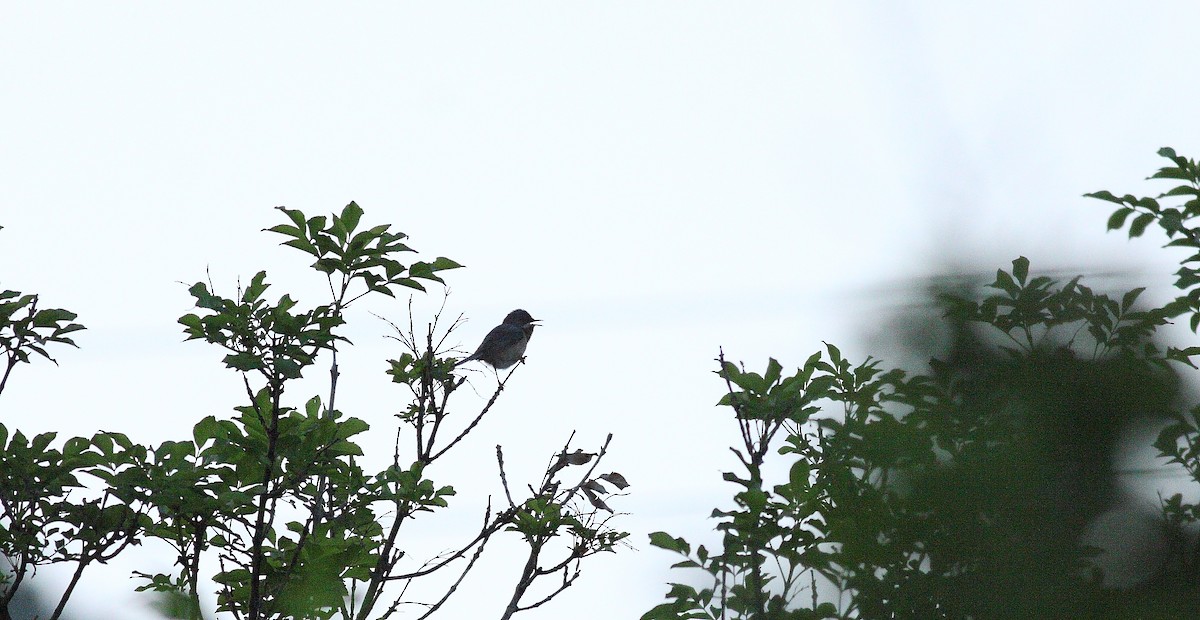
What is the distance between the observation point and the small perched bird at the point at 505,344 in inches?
396

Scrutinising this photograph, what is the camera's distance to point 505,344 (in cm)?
1025

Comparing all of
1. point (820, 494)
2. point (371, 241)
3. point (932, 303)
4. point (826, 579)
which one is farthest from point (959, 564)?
point (371, 241)

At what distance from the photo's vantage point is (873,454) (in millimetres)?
1552

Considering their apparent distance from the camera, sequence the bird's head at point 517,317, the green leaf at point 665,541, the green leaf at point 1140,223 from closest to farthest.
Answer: the green leaf at point 1140,223 → the green leaf at point 665,541 → the bird's head at point 517,317

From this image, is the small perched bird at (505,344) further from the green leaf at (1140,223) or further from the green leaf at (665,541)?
the green leaf at (1140,223)

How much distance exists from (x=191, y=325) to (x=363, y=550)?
1094 millimetres

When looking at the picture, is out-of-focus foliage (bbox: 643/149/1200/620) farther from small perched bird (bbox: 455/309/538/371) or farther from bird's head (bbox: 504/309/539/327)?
bird's head (bbox: 504/309/539/327)

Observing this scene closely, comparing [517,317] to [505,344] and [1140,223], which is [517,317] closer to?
[505,344]

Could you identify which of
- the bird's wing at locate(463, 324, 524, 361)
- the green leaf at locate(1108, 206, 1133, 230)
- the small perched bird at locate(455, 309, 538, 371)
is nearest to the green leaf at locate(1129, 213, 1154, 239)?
the green leaf at locate(1108, 206, 1133, 230)

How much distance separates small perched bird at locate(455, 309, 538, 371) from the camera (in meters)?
10.1

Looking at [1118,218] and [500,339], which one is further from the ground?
[500,339]

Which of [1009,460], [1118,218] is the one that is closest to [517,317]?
[1118,218]

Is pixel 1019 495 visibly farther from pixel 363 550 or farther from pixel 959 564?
pixel 363 550

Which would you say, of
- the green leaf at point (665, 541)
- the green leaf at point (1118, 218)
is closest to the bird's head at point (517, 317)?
the green leaf at point (665, 541)
